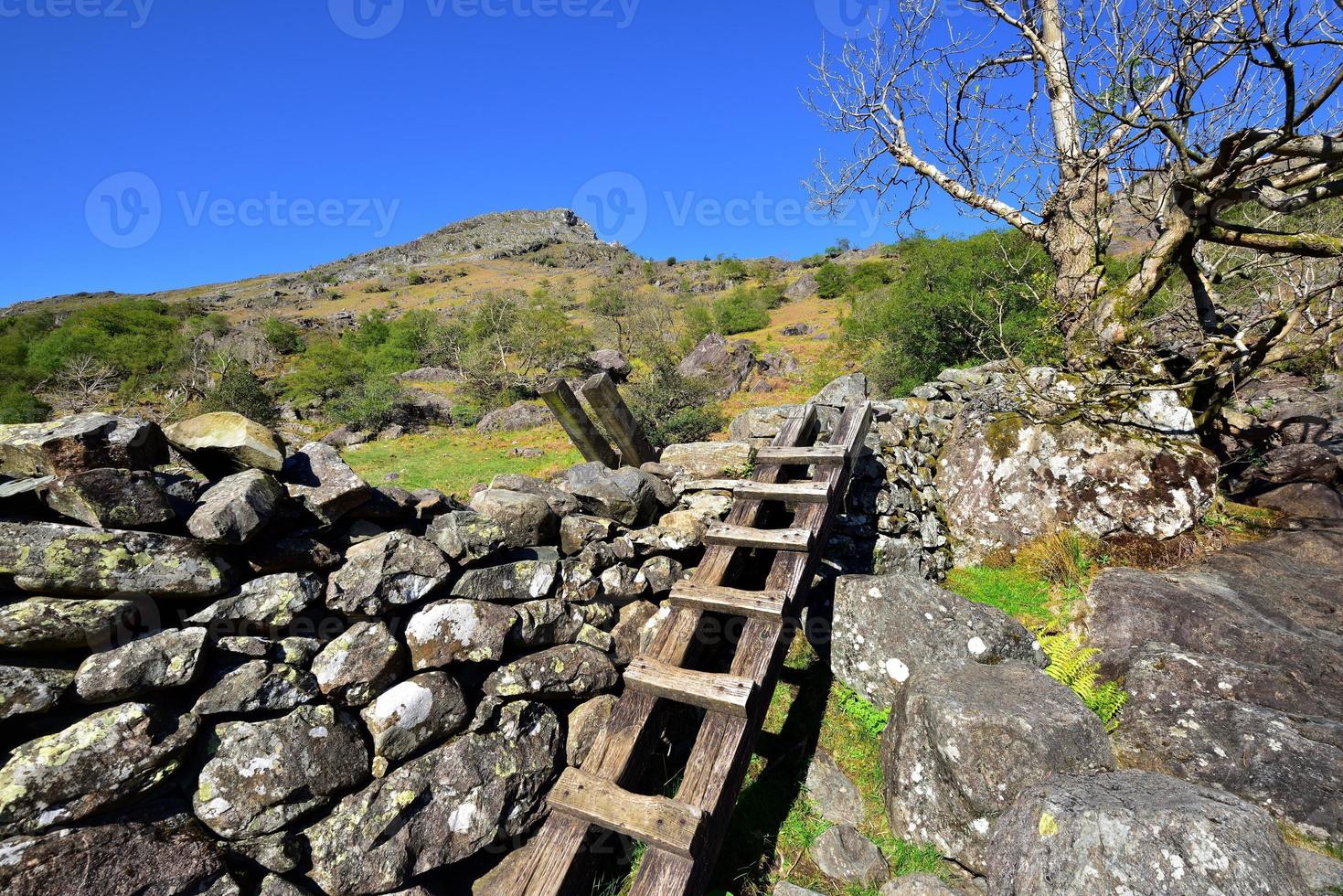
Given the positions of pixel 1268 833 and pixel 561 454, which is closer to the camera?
pixel 1268 833

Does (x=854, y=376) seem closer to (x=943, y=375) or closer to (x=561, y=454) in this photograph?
(x=943, y=375)

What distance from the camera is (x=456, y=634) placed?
3611 millimetres

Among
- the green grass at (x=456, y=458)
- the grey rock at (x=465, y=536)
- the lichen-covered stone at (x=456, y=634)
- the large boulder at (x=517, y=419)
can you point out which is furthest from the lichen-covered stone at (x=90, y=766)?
the large boulder at (x=517, y=419)

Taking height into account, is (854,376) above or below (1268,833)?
above

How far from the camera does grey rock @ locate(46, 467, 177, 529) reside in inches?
107

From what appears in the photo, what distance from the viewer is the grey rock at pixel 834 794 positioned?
3.75 metres

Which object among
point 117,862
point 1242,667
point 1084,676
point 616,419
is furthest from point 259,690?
point 1242,667

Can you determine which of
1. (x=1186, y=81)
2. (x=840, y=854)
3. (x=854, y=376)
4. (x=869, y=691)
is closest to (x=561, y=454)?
(x=854, y=376)

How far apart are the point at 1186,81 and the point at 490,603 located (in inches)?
347

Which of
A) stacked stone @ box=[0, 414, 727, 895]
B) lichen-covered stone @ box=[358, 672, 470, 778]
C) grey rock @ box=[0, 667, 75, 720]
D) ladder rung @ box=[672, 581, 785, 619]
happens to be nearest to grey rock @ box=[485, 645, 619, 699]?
stacked stone @ box=[0, 414, 727, 895]

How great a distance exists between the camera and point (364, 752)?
313 centimetres

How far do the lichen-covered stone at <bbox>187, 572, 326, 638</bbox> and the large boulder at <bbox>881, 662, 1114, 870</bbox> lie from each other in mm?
4222

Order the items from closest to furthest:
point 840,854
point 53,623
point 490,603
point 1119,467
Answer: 1. point 53,623
2. point 840,854
3. point 490,603
4. point 1119,467

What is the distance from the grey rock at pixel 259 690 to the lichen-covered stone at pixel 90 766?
0.15 metres
